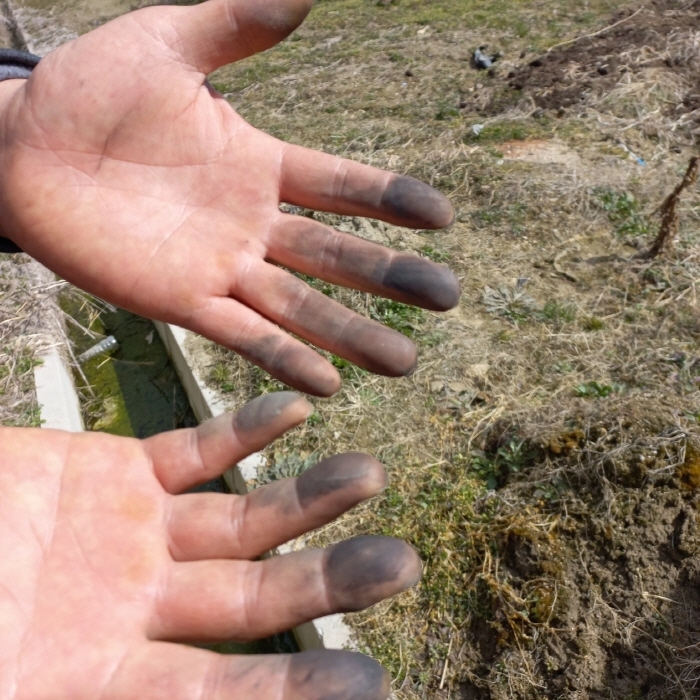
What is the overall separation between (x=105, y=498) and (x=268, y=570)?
1.81 feet

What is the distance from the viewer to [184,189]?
7.93 feet

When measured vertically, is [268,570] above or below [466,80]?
below

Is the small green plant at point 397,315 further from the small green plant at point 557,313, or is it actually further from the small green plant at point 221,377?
the small green plant at point 221,377

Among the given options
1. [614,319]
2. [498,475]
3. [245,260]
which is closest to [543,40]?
[614,319]

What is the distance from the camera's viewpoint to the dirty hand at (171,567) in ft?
5.02

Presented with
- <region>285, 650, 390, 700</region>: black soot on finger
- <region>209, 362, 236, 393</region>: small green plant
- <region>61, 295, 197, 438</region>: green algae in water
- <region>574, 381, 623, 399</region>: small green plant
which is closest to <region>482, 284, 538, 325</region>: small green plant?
<region>574, 381, 623, 399</region>: small green plant

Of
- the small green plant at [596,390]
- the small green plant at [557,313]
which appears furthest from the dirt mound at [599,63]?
the small green plant at [596,390]

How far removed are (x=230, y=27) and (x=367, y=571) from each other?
6.01 feet

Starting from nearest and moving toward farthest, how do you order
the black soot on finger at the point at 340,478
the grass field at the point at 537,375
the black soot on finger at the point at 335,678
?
the black soot on finger at the point at 335,678, the black soot on finger at the point at 340,478, the grass field at the point at 537,375

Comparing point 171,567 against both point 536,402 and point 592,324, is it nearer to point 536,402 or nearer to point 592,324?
point 536,402

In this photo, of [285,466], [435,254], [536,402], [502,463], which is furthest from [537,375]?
[285,466]

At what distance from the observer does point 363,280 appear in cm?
221

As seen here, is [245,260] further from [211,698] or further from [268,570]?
[211,698]

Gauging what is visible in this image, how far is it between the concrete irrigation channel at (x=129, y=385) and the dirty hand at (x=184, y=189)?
144cm
